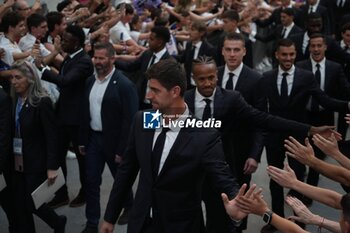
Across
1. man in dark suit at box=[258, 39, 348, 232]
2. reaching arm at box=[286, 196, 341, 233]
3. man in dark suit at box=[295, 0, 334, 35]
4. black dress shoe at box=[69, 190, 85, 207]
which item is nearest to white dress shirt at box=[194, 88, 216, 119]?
man in dark suit at box=[258, 39, 348, 232]

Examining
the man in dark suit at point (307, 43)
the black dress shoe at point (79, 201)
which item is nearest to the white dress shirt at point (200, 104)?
the black dress shoe at point (79, 201)

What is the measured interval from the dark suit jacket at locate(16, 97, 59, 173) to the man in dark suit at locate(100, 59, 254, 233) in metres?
1.53

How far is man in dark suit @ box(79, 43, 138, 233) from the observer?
17.5 feet

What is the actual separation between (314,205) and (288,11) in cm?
432

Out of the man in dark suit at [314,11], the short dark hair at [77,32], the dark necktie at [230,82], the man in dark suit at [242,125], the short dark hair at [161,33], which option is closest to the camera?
the man in dark suit at [242,125]

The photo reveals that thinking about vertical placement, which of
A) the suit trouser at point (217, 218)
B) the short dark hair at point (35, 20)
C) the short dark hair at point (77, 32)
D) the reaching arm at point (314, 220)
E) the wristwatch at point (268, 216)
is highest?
the wristwatch at point (268, 216)

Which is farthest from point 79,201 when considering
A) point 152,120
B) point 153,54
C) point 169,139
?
point 169,139

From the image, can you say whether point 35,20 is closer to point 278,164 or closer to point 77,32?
point 77,32

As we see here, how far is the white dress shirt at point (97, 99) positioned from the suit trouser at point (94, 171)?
102 mm

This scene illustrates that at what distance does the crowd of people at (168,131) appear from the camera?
338 centimetres

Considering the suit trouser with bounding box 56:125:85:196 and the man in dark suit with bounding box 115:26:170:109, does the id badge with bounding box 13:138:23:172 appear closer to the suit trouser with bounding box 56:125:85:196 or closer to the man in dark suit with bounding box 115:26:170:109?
the suit trouser with bounding box 56:125:85:196

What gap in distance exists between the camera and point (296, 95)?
533cm

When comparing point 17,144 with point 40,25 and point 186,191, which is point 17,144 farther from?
point 40,25

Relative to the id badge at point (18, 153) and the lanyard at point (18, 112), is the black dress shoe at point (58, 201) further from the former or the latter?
the lanyard at point (18, 112)
